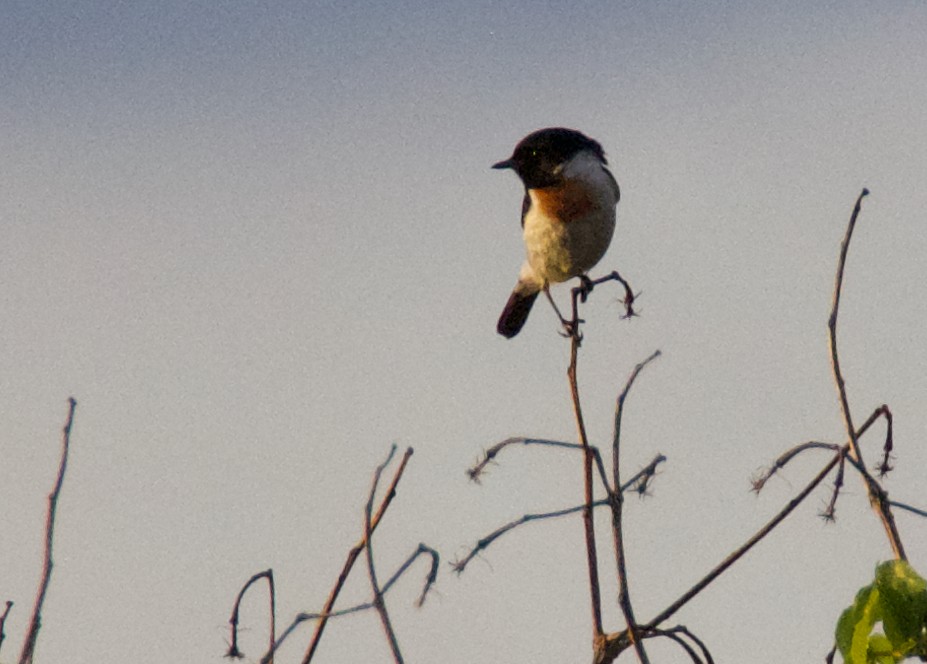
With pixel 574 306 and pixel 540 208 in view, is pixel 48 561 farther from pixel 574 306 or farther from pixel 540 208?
pixel 540 208

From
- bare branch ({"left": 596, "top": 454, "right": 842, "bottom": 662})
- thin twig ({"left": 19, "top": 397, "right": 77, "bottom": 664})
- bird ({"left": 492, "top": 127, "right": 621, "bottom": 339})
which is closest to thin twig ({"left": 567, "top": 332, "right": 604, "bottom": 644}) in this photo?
bare branch ({"left": 596, "top": 454, "right": 842, "bottom": 662})

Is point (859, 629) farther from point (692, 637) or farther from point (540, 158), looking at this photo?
point (540, 158)

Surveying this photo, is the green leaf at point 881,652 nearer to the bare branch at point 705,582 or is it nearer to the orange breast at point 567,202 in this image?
the bare branch at point 705,582

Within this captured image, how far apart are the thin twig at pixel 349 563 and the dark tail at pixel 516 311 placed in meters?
5.32

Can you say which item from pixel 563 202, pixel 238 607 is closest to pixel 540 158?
pixel 563 202

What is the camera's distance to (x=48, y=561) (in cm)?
230

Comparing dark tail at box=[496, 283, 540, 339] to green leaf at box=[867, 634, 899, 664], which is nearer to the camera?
green leaf at box=[867, 634, 899, 664]

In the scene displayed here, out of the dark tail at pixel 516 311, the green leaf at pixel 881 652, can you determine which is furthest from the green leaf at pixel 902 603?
the dark tail at pixel 516 311

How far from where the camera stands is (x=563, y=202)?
249 inches

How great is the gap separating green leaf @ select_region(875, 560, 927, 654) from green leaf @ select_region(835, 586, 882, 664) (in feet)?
0.05

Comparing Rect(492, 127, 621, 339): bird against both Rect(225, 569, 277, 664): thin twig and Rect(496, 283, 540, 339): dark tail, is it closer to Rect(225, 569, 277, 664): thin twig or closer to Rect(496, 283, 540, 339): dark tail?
Rect(496, 283, 540, 339): dark tail

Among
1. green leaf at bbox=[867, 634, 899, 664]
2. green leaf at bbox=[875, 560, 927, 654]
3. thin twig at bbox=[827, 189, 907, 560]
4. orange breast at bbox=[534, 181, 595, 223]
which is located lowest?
green leaf at bbox=[867, 634, 899, 664]

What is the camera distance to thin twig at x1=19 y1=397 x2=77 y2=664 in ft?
7.21

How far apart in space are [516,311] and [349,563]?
568 cm
